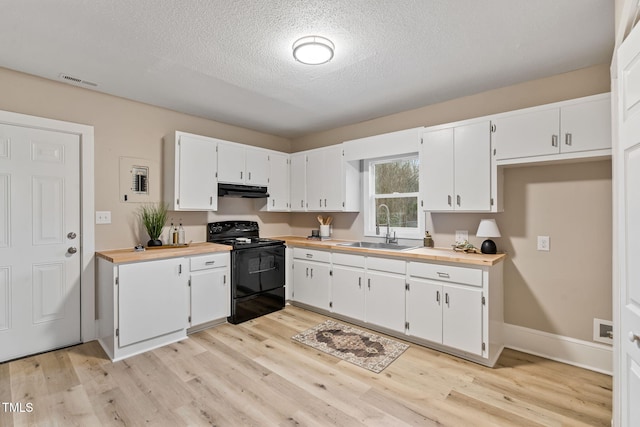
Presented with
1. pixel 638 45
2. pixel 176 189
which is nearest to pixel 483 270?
pixel 638 45

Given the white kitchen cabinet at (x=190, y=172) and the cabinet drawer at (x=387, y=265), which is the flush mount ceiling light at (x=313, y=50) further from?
the cabinet drawer at (x=387, y=265)

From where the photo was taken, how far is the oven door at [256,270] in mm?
3506

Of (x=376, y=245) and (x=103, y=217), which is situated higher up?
(x=103, y=217)

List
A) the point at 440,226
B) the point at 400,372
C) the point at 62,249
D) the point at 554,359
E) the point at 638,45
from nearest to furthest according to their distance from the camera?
the point at 638,45, the point at 400,372, the point at 554,359, the point at 62,249, the point at 440,226

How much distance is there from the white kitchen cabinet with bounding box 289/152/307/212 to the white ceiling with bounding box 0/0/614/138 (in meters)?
1.27

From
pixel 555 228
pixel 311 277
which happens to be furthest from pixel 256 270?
pixel 555 228

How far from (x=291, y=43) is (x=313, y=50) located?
6.7 inches

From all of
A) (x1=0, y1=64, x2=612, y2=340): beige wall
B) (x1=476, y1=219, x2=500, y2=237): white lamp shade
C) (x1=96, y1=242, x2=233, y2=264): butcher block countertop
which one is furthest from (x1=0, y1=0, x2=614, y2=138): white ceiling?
(x1=96, y1=242, x2=233, y2=264): butcher block countertop

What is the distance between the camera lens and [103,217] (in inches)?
123

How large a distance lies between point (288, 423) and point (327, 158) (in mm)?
3075

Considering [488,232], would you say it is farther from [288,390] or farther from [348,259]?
[288,390]

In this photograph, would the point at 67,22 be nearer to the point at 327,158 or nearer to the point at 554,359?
the point at 327,158

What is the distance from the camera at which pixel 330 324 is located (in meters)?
3.46

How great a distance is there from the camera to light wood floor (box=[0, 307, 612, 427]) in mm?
1915
